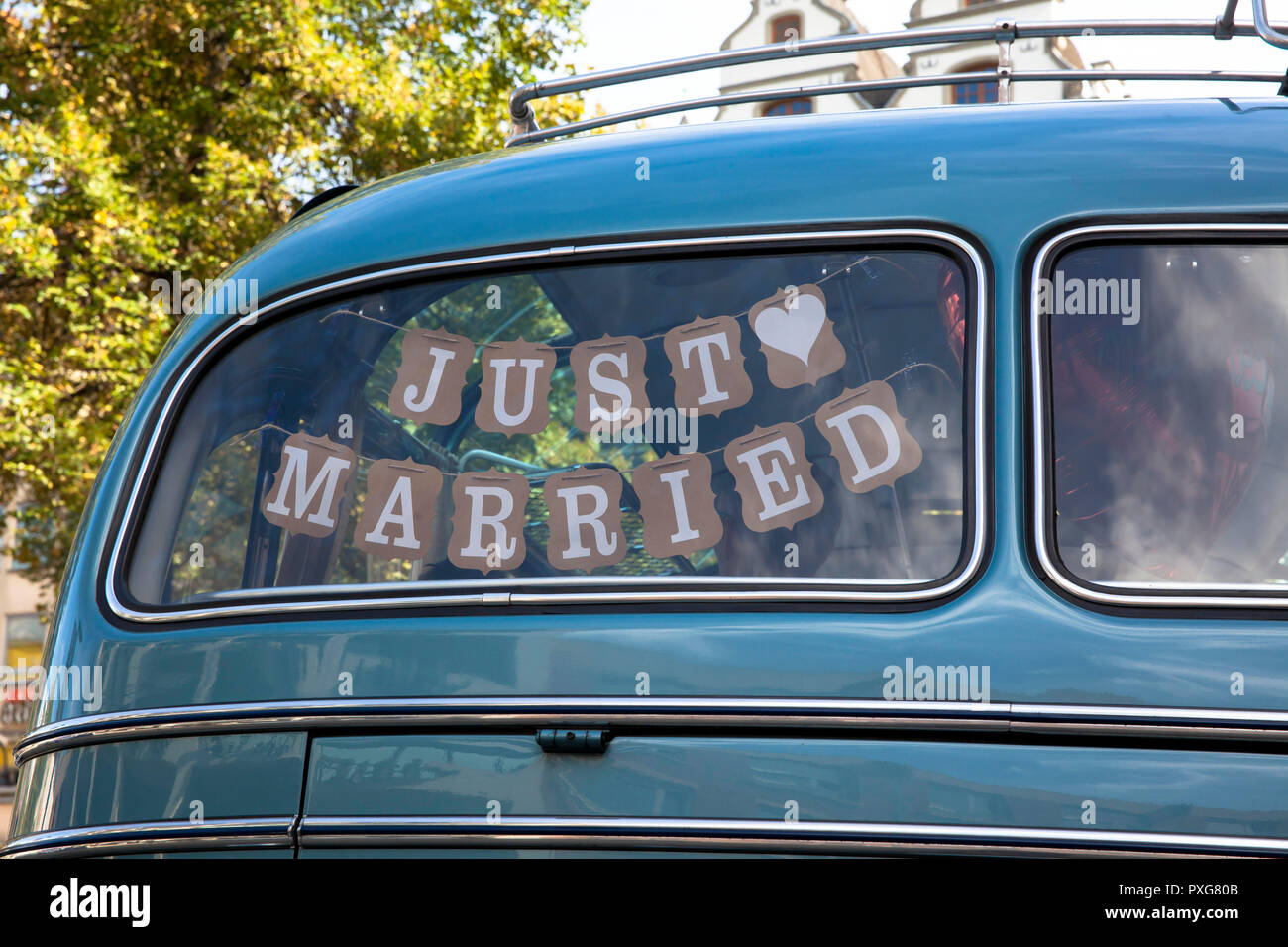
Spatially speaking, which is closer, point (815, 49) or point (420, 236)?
point (420, 236)

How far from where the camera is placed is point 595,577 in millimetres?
2166

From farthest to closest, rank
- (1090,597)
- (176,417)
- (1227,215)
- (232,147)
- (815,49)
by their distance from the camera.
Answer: (232,147) < (815,49) < (176,417) < (1227,215) < (1090,597)

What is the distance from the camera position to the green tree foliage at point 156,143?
9469 millimetres

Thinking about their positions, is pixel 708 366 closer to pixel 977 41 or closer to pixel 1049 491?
pixel 1049 491

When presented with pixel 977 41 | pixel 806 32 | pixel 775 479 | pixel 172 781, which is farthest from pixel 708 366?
pixel 806 32

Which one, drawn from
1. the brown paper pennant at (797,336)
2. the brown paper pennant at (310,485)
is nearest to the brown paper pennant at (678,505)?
the brown paper pennant at (797,336)

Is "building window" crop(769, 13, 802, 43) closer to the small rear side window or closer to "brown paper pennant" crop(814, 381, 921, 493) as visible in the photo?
the small rear side window

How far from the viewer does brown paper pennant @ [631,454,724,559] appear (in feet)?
7.14

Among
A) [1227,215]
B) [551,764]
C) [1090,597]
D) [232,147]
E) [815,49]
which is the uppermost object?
[232,147]

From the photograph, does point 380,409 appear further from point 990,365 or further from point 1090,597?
point 1090,597

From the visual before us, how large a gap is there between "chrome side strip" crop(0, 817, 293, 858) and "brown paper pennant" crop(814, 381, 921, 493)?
4.22 feet

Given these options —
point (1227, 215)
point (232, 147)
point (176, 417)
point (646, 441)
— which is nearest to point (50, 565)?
point (232, 147)

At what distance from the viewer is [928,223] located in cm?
220

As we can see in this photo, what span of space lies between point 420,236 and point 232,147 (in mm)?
9713
